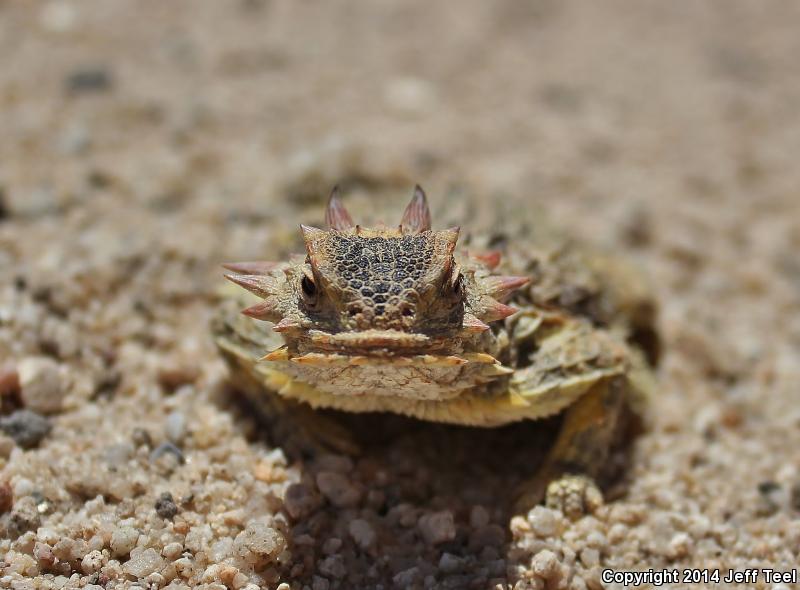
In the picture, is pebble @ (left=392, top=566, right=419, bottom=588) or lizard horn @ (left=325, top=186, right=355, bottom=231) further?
lizard horn @ (left=325, top=186, right=355, bottom=231)

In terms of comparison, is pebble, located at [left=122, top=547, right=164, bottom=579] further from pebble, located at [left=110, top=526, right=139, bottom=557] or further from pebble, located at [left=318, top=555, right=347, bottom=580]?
pebble, located at [left=318, top=555, right=347, bottom=580]

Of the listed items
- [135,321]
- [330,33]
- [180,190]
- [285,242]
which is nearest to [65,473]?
[135,321]

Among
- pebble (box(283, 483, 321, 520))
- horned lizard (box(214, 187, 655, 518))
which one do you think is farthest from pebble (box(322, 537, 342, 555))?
horned lizard (box(214, 187, 655, 518))

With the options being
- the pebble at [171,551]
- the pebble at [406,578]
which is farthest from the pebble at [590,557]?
the pebble at [171,551]

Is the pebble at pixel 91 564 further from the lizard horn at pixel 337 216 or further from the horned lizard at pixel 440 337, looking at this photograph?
the lizard horn at pixel 337 216

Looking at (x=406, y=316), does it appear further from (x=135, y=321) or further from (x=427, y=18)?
(x=427, y=18)

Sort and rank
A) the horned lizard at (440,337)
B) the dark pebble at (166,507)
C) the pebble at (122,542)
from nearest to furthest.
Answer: the horned lizard at (440,337) < the pebble at (122,542) < the dark pebble at (166,507)

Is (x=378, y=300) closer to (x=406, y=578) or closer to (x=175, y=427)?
(x=406, y=578)
